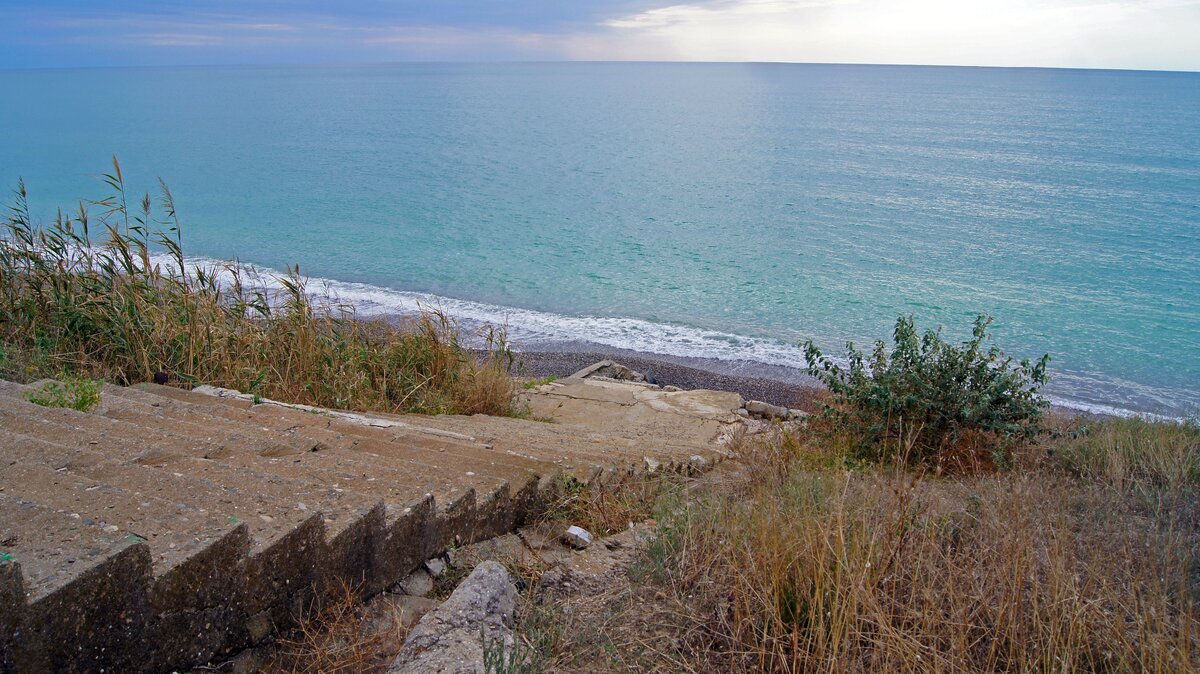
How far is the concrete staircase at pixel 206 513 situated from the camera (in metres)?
2.09

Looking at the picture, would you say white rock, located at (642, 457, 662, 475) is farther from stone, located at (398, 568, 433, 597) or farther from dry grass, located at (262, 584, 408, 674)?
dry grass, located at (262, 584, 408, 674)

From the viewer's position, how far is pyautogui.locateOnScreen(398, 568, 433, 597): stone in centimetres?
327

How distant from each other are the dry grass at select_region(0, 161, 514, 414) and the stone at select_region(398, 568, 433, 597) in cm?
392

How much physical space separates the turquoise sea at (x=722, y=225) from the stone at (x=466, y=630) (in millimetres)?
12865

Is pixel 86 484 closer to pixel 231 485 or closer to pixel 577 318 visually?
pixel 231 485

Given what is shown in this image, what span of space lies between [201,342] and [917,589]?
6310 millimetres

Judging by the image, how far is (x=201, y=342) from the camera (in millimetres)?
6969

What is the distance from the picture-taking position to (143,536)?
2484mm

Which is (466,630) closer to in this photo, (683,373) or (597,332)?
(683,373)

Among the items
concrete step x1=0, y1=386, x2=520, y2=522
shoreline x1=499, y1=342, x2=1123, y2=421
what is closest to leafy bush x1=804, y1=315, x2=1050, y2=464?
concrete step x1=0, y1=386, x2=520, y2=522

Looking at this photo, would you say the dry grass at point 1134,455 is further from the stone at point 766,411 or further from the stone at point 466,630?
the stone at point 466,630

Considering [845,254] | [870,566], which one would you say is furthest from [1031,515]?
[845,254]

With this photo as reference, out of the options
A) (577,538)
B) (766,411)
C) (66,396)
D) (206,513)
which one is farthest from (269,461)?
(766,411)

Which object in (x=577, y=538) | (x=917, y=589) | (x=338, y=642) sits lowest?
(x=577, y=538)
